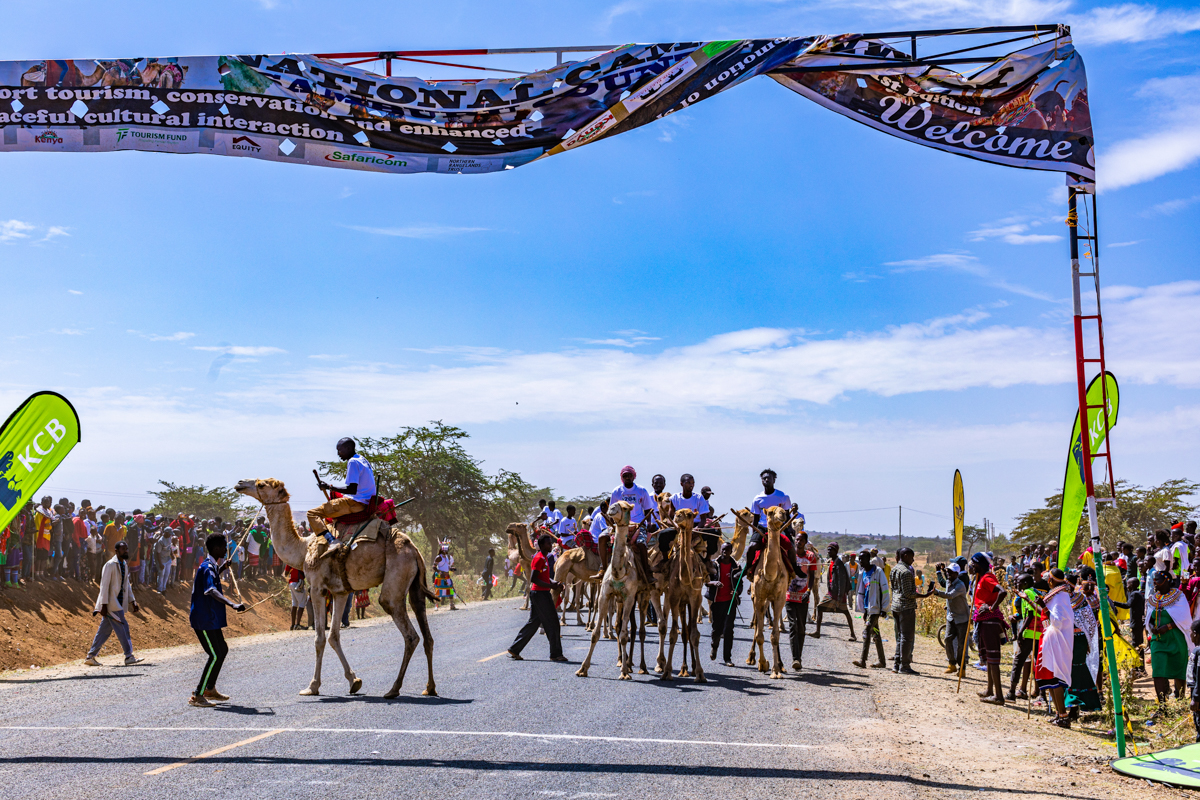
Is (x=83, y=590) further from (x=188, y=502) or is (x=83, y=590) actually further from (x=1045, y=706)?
(x=188, y=502)

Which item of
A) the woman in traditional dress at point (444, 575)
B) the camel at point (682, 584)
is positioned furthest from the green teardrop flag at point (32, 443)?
the woman in traditional dress at point (444, 575)

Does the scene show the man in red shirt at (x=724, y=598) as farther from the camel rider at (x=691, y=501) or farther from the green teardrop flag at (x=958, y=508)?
the green teardrop flag at (x=958, y=508)

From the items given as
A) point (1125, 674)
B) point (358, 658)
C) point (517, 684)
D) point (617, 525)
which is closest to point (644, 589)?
point (617, 525)

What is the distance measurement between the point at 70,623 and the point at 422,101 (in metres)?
18.5

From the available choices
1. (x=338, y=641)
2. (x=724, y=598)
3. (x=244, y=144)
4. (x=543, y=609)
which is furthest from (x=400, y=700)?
(x=244, y=144)

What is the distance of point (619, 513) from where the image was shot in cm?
A: 1497

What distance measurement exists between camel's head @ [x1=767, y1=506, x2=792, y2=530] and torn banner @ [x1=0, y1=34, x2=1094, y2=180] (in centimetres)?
797

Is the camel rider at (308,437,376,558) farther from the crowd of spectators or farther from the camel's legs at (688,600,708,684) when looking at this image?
the crowd of spectators

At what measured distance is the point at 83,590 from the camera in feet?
78.7

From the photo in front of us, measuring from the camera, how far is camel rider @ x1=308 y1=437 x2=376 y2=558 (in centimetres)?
1311

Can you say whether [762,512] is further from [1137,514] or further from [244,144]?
[1137,514]

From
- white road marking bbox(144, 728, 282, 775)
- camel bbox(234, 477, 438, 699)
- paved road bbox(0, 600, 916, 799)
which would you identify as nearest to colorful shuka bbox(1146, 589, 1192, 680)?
paved road bbox(0, 600, 916, 799)

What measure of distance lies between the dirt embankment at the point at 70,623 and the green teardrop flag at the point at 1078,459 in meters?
13.4

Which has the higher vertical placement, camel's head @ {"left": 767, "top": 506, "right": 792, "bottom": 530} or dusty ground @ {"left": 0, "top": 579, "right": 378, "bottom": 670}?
camel's head @ {"left": 767, "top": 506, "right": 792, "bottom": 530}
